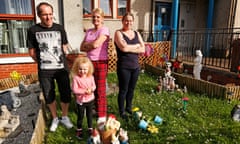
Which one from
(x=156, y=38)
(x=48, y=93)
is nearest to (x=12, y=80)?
(x=48, y=93)

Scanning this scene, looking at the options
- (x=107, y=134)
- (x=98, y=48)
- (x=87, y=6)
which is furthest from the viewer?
(x=87, y=6)

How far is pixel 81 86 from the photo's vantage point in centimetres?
267

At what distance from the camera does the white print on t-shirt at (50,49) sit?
2.73 meters

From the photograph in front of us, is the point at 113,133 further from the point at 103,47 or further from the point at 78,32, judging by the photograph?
the point at 78,32

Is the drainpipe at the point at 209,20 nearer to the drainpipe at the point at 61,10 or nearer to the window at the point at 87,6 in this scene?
the window at the point at 87,6

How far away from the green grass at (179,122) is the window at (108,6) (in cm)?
483

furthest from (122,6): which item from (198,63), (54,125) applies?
(54,125)

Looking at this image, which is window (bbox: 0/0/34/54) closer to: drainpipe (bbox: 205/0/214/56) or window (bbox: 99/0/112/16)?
window (bbox: 99/0/112/16)

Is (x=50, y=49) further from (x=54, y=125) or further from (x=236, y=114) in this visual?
(x=236, y=114)

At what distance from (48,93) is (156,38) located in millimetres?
7654

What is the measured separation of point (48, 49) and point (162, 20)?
8.75 meters

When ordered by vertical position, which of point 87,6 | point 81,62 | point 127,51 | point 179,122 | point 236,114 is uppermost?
point 87,6

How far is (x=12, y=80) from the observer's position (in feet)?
18.2

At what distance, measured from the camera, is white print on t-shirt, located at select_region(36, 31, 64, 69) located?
8.96 feet
